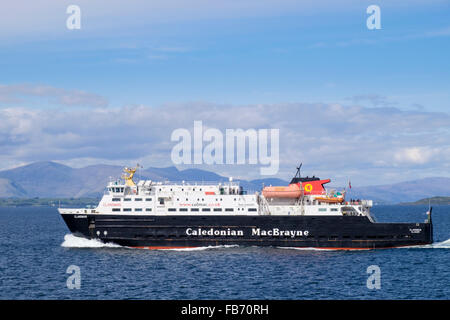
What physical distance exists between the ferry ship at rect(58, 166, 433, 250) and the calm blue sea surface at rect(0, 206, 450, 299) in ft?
3.81

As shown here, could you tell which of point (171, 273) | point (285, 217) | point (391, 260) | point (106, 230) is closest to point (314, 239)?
point (285, 217)

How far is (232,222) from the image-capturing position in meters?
48.1

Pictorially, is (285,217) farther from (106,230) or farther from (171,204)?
(106,230)

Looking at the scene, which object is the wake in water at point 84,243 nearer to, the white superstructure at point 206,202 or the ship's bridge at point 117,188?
the white superstructure at point 206,202

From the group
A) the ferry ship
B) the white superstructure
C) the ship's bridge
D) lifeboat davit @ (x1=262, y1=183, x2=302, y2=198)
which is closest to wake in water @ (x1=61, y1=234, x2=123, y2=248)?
the ferry ship

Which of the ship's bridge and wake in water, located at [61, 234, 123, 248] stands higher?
the ship's bridge

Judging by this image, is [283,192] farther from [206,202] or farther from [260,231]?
[206,202]

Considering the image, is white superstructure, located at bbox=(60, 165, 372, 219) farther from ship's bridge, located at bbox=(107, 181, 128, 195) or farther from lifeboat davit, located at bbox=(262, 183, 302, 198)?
lifeboat davit, located at bbox=(262, 183, 302, 198)

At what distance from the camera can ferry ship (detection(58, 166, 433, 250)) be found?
48.2 m

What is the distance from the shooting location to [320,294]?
32719mm

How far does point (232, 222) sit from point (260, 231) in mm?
2557

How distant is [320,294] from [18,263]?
25.1 meters

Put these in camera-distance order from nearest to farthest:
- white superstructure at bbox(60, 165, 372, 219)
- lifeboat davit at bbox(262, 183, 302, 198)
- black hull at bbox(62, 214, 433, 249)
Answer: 1. black hull at bbox(62, 214, 433, 249)
2. white superstructure at bbox(60, 165, 372, 219)
3. lifeboat davit at bbox(262, 183, 302, 198)
